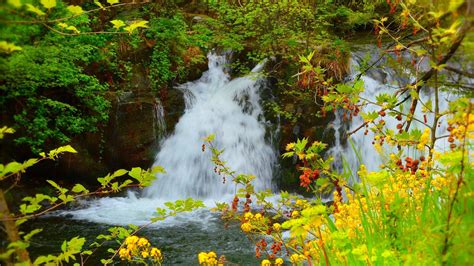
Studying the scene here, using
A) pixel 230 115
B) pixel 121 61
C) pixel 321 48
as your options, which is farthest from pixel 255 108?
pixel 121 61

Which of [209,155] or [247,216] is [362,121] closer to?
[209,155]

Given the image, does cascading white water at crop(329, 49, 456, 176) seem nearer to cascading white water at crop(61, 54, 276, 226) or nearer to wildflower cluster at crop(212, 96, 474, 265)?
cascading white water at crop(61, 54, 276, 226)

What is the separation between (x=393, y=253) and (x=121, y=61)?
355 inches

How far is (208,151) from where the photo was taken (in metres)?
9.87

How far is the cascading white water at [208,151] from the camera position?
29.7 feet

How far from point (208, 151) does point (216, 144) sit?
0.87 feet

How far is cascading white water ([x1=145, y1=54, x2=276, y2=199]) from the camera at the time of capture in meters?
9.28

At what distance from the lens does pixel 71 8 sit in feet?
4.94

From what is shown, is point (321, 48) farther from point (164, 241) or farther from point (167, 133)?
point (164, 241)

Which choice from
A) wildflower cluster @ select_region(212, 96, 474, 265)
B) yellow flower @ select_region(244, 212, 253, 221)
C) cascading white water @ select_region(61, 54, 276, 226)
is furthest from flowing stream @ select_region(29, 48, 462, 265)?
wildflower cluster @ select_region(212, 96, 474, 265)

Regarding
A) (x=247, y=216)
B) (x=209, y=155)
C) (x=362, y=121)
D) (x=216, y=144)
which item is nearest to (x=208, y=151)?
(x=209, y=155)

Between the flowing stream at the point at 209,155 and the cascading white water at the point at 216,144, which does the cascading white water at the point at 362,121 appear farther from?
the cascading white water at the point at 216,144

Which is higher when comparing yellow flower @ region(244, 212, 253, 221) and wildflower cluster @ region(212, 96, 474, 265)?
wildflower cluster @ region(212, 96, 474, 265)

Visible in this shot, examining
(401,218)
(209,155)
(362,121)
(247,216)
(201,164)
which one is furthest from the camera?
(209,155)
